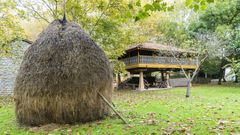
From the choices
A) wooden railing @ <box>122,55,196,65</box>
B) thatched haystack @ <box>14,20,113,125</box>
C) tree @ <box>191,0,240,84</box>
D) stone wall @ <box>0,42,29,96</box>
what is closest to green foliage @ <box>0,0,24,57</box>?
stone wall @ <box>0,42,29,96</box>

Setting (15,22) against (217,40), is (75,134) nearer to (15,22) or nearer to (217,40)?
(15,22)

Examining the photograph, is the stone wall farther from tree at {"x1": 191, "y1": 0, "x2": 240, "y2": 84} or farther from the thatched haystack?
tree at {"x1": 191, "y1": 0, "x2": 240, "y2": 84}

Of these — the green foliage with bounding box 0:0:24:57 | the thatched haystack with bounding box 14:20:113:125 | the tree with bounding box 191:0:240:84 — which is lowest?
the thatched haystack with bounding box 14:20:113:125

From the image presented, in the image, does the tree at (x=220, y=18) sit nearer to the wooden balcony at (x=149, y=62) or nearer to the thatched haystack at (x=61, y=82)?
the wooden balcony at (x=149, y=62)

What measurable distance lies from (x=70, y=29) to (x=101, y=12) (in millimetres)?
8112

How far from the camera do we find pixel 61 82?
634cm

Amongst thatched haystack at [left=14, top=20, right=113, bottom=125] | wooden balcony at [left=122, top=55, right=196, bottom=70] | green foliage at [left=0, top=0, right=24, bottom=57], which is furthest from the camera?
wooden balcony at [left=122, top=55, right=196, bottom=70]

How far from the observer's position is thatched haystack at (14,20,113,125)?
629 centimetres

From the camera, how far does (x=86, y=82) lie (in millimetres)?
6461

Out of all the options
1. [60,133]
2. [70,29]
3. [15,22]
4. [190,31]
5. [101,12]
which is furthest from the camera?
[190,31]

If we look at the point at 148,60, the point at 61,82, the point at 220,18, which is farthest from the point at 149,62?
the point at 61,82

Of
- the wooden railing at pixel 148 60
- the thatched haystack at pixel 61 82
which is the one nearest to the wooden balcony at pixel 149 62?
the wooden railing at pixel 148 60

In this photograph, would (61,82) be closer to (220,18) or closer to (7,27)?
(7,27)

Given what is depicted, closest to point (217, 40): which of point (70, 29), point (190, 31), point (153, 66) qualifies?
point (153, 66)
